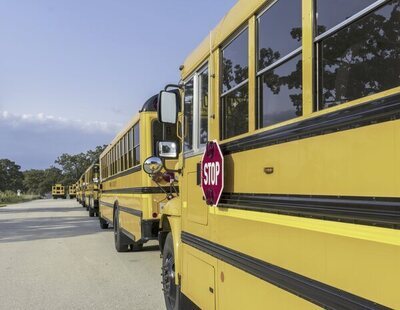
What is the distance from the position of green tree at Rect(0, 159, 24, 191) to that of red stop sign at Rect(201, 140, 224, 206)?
10820 cm

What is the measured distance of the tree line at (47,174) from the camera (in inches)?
4525

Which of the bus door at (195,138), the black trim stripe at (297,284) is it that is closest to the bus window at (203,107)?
the bus door at (195,138)

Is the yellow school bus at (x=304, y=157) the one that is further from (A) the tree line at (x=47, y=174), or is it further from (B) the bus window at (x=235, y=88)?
(A) the tree line at (x=47, y=174)

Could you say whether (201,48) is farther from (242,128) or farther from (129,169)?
(129,169)

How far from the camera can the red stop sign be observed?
3.83 metres

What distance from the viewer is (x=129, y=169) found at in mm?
10789

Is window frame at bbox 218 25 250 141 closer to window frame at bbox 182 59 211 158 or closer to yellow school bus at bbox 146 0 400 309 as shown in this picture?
yellow school bus at bbox 146 0 400 309

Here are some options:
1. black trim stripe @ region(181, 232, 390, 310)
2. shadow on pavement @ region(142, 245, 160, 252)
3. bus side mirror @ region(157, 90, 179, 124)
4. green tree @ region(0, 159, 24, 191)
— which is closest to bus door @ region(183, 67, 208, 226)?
bus side mirror @ region(157, 90, 179, 124)

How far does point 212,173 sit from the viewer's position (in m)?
4.02

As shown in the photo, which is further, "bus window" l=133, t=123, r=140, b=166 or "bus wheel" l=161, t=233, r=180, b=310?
"bus window" l=133, t=123, r=140, b=166

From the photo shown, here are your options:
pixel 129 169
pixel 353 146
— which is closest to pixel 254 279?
pixel 353 146

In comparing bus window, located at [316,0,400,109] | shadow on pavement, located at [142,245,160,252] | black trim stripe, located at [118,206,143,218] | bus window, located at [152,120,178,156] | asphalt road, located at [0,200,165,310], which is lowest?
asphalt road, located at [0,200,165,310]

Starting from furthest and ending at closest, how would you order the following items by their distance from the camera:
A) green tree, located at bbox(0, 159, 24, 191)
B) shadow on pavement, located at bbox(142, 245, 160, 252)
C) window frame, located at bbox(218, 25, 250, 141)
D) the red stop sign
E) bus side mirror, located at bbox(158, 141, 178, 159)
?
green tree, located at bbox(0, 159, 24, 191), shadow on pavement, located at bbox(142, 245, 160, 252), bus side mirror, located at bbox(158, 141, 178, 159), the red stop sign, window frame, located at bbox(218, 25, 250, 141)

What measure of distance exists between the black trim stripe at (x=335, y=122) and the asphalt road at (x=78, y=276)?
4171 millimetres
